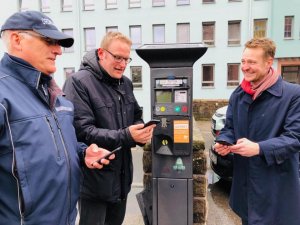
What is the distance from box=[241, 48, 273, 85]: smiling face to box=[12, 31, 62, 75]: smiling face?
1321mm

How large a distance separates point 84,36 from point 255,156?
18.4 m

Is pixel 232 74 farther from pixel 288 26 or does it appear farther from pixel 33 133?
pixel 33 133

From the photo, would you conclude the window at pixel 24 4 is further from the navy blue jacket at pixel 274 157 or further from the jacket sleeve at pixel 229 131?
the navy blue jacket at pixel 274 157

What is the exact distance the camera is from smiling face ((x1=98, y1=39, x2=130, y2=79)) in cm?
214

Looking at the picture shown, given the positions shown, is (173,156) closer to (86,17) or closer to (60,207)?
(60,207)

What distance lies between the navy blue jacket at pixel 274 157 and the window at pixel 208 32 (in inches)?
667

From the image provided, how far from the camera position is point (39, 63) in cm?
150

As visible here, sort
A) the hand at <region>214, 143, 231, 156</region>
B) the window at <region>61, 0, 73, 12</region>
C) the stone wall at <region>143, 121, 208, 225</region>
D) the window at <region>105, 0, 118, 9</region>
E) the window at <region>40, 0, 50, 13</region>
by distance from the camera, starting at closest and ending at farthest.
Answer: the hand at <region>214, 143, 231, 156</region>
the stone wall at <region>143, 121, 208, 225</region>
the window at <region>105, 0, 118, 9</region>
the window at <region>61, 0, 73, 12</region>
the window at <region>40, 0, 50, 13</region>

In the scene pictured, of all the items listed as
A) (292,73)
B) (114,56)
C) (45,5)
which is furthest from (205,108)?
(45,5)

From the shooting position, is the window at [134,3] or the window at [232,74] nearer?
the window at [232,74]

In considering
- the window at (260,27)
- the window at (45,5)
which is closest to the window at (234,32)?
the window at (260,27)

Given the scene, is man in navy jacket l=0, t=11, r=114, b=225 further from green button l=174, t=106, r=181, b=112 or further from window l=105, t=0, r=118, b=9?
window l=105, t=0, r=118, b=9

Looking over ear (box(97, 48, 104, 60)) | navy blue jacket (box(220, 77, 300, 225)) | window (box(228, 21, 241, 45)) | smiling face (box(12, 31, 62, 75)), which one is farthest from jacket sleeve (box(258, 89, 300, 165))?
window (box(228, 21, 241, 45))

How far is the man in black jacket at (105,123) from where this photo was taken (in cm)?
201
